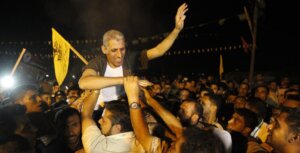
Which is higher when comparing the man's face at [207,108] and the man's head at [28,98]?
the man's head at [28,98]

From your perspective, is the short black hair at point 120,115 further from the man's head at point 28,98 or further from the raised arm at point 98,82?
the man's head at point 28,98

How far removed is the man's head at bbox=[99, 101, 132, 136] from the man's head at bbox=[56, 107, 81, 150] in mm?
1171

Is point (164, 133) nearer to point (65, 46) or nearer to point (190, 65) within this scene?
point (65, 46)

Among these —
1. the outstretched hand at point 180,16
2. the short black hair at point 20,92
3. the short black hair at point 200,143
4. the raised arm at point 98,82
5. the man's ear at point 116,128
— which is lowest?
the short black hair at point 200,143

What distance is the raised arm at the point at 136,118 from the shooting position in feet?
8.25

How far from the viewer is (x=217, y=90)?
8.74 m

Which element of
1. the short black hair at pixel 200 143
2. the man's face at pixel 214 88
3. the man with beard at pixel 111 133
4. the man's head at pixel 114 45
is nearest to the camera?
the short black hair at pixel 200 143

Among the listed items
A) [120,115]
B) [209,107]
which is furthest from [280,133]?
[209,107]

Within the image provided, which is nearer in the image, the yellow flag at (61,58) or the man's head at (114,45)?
the man's head at (114,45)

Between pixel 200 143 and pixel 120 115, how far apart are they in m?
0.83

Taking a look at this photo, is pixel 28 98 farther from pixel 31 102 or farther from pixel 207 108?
pixel 207 108

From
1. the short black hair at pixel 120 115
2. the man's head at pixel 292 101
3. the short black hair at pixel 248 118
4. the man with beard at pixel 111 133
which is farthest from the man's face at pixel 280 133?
the man's head at pixel 292 101

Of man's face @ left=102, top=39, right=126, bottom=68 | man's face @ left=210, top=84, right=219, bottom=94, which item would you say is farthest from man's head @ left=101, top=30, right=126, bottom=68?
man's face @ left=210, top=84, right=219, bottom=94

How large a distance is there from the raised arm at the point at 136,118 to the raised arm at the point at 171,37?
1.42 m
